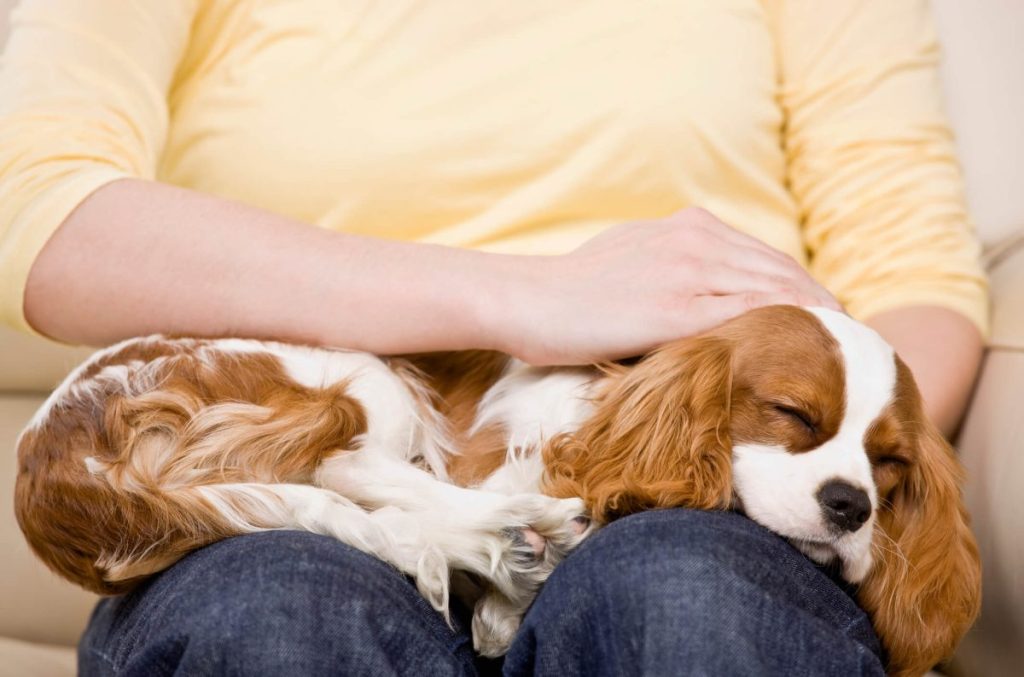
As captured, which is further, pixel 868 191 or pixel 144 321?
pixel 868 191

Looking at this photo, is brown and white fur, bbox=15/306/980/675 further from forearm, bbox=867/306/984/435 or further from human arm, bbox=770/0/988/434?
human arm, bbox=770/0/988/434

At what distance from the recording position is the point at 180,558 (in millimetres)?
1041

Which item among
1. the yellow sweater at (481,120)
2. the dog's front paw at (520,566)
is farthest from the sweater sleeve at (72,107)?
the dog's front paw at (520,566)

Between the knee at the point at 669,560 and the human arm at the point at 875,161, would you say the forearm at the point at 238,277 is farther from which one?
the human arm at the point at 875,161

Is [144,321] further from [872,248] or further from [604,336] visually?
[872,248]

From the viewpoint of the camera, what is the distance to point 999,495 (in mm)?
1360

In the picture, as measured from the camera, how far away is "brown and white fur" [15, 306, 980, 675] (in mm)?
1055

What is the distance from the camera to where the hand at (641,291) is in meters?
1.20

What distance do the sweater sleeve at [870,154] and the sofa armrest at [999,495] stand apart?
0.39 ft

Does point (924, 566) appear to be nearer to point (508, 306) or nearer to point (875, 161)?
point (508, 306)

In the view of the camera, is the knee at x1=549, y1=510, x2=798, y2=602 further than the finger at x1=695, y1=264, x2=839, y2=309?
No

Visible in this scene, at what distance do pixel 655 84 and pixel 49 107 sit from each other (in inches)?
32.4

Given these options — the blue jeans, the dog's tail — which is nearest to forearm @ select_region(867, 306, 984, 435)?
the blue jeans

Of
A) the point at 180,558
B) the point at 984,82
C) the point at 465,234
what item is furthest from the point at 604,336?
the point at 984,82
